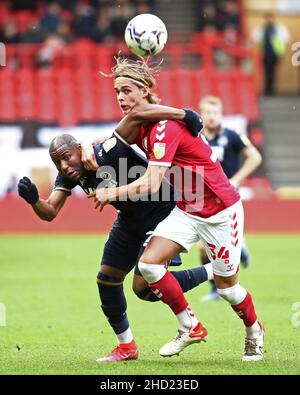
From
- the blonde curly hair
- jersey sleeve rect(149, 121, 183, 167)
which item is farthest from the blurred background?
jersey sleeve rect(149, 121, 183, 167)

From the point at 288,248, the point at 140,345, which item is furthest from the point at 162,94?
the point at 140,345

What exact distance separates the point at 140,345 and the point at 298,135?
667 inches

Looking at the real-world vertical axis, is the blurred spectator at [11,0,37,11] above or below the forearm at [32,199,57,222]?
above

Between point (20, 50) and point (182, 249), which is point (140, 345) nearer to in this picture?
point (182, 249)

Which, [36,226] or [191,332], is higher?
[191,332]

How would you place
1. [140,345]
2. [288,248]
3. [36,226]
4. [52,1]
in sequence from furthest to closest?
[52,1] → [36,226] → [288,248] → [140,345]

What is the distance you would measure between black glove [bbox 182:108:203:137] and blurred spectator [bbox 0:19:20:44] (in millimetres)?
17606

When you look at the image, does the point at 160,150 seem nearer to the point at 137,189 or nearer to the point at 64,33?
the point at 137,189

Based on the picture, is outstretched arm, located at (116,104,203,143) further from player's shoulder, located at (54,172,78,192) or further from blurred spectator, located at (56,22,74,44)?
blurred spectator, located at (56,22,74,44)

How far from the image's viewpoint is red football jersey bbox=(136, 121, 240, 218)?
24.2ft

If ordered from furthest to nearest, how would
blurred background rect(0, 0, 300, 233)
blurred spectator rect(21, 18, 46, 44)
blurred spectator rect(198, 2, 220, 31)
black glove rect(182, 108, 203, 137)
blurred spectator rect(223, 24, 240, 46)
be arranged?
blurred spectator rect(198, 2, 220, 31), blurred spectator rect(223, 24, 240, 46), blurred spectator rect(21, 18, 46, 44), blurred background rect(0, 0, 300, 233), black glove rect(182, 108, 203, 137)

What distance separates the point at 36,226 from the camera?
19.3 m

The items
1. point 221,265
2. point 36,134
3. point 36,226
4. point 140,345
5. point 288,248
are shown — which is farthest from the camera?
point 36,134

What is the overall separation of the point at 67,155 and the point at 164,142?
2.61 ft
